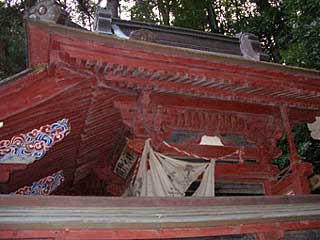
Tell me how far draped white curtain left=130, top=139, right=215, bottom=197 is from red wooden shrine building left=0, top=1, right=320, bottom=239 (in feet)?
0.87

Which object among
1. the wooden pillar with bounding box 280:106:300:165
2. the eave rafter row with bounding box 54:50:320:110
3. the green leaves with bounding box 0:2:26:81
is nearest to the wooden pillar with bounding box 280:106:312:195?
the wooden pillar with bounding box 280:106:300:165

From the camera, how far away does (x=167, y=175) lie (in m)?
5.87

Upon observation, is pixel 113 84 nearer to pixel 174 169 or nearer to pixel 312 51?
pixel 174 169

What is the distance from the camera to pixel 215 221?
448cm

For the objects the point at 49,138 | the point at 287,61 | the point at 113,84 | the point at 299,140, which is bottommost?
the point at 299,140

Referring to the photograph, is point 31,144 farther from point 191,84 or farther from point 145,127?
point 191,84

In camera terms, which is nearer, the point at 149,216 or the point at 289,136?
the point at 149,216

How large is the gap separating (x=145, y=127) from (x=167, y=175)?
81 centimetres

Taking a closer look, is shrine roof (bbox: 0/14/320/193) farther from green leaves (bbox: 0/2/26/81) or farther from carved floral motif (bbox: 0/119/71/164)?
green leaves (bbox: 0/2/26/81)

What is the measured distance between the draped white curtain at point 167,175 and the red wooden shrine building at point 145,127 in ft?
0.87

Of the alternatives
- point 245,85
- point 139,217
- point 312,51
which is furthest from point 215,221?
point 312,51

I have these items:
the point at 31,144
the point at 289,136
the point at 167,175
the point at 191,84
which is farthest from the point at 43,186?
the point at 289,136

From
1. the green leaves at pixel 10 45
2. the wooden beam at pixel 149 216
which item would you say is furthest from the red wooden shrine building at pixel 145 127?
the green leaves at pixel 10 45

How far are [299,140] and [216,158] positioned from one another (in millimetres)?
7045
